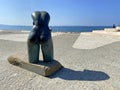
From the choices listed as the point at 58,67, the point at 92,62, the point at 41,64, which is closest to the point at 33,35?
the point at 41,64

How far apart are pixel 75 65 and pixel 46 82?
124 cm

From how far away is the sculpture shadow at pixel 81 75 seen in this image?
3328mm

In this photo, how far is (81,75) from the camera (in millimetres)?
3490

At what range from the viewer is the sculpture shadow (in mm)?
3328

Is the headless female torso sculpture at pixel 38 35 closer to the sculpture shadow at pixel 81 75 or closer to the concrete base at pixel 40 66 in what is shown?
the concrete base at pixel 40 66

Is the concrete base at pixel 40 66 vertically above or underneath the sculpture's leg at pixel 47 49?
underneath

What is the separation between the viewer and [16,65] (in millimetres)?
3967

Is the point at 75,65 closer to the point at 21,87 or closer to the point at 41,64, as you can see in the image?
the point at 41,64

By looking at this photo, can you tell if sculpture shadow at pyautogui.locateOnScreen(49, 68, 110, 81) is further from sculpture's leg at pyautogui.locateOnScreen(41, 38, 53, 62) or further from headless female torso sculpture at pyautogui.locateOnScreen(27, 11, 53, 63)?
headless female torso sculpture at pyautogui.locateOnScreen(27, 11, 53, 63)

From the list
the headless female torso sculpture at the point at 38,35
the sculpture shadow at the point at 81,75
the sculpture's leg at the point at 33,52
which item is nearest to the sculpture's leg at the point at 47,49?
the headless female torso sculpture at the point at 38,35

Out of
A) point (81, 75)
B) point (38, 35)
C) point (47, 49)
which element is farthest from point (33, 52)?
point (81, 75)

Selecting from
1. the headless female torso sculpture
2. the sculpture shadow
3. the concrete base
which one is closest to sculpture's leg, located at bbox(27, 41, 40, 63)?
the headless female torso sculpture

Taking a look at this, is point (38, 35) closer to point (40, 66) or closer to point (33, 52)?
point (33, 52)

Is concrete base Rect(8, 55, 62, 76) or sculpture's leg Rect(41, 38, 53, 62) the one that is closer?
concrete base Rect(8, 55, 62, 76)
